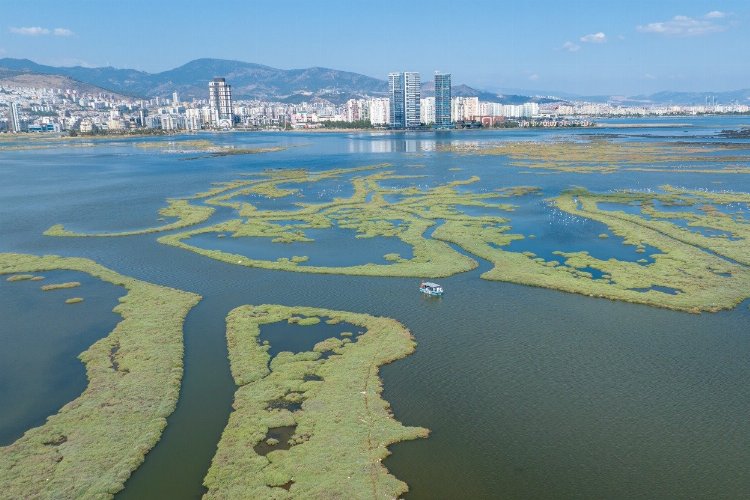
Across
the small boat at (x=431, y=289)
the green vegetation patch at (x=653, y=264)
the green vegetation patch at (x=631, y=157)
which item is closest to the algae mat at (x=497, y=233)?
the green vegetation patch at (x=653, y=264)

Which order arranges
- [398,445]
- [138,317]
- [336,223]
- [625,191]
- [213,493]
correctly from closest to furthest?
[213,493] → [398,445] → [138,317] → [336,223] → [625,191]

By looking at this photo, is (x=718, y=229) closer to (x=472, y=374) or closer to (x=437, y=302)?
(x=437, y=302)

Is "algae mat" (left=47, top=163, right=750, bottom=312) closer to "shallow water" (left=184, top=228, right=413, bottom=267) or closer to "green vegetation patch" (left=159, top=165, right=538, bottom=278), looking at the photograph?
"green vegetation patch" (left=159, top=165, right=538, bottom=278)

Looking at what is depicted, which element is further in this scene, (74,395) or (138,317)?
(138,317)

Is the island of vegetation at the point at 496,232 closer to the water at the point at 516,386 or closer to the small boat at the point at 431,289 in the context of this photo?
the water at the point at 516,386

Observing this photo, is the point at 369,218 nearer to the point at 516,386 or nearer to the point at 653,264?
the point at 653,264

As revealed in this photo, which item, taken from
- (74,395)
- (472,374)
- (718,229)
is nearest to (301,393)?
(472,374)
